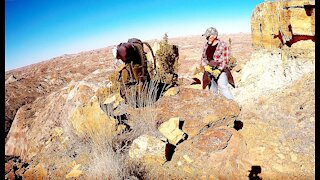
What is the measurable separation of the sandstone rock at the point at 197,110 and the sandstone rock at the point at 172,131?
0.61ft

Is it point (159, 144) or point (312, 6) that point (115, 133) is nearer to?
point (159, 144)

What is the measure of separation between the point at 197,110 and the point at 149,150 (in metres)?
1.25

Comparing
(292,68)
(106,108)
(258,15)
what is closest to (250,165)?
(106,108)

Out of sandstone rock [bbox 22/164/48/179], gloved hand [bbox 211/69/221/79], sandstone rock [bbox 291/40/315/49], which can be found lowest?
sandstone rock [bbox 22/164/48/179]

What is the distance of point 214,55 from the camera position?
173 inches

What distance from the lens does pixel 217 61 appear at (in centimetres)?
438

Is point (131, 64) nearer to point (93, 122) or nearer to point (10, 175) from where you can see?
point (93, 122)

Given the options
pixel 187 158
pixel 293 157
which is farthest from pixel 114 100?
pixel 293 157

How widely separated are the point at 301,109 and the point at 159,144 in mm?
2318

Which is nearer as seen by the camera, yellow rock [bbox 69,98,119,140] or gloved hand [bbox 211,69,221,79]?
yellow rock [bbox 69,98,119,140]

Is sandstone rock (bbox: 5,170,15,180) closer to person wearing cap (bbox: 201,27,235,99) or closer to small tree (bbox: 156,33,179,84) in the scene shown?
person wearing cap (bbox: 201,27,235,99)

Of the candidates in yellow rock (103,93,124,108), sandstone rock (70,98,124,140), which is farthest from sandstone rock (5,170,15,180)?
yellow rock (103,93,124,108)

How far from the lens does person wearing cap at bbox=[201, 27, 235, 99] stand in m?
4.30

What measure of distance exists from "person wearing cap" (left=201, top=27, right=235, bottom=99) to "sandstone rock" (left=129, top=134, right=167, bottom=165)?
207 centimetres
